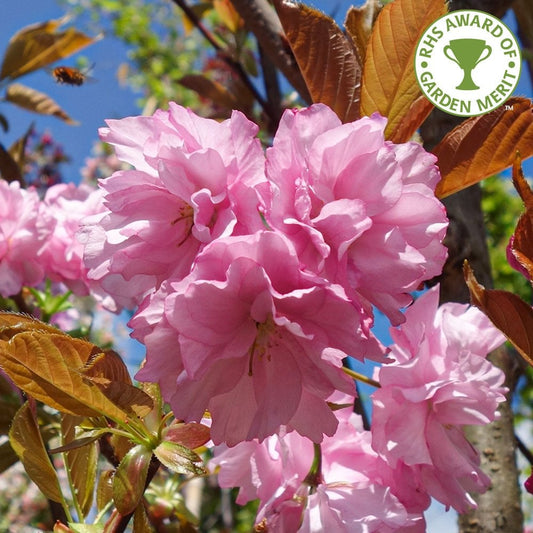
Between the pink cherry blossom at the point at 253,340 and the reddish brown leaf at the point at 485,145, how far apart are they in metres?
0.21

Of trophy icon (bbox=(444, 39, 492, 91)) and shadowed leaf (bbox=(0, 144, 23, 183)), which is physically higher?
trophy icon (bbox=(444, 39, 492, 91))

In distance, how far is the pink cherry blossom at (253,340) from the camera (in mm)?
447

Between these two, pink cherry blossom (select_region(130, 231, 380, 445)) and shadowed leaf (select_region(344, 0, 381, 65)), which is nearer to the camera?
pink cherry blossom (select_region(130, 231, 380, 445))

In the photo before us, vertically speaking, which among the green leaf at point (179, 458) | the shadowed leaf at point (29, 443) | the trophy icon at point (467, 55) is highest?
the trophy icon at point (467, 55)

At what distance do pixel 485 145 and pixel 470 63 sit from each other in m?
0.18

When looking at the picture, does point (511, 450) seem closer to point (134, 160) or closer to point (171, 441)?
point (171, 441)

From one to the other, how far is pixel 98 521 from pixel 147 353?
268 millimetres

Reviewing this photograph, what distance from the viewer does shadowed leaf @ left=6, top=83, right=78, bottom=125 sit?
155 centimetres

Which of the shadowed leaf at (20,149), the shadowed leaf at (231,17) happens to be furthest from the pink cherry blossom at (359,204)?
the shadowed leaf at (231,17)

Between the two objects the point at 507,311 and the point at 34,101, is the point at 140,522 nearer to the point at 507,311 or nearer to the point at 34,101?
the point at 507,311

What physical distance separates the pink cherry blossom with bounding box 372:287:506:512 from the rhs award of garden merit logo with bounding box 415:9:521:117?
8.0 inches

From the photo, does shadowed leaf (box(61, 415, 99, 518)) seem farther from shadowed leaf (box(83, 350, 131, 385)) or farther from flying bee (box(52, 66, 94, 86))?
flying bee (box(52, 66, 94, 86))

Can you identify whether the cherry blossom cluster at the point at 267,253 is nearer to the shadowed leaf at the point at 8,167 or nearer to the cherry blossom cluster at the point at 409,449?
the cherry blossom cluster at the point at 409,449

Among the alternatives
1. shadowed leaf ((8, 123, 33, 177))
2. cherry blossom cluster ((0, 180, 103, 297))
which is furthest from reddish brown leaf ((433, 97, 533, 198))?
shadowed leaf ((8, 123, 33, 177))
